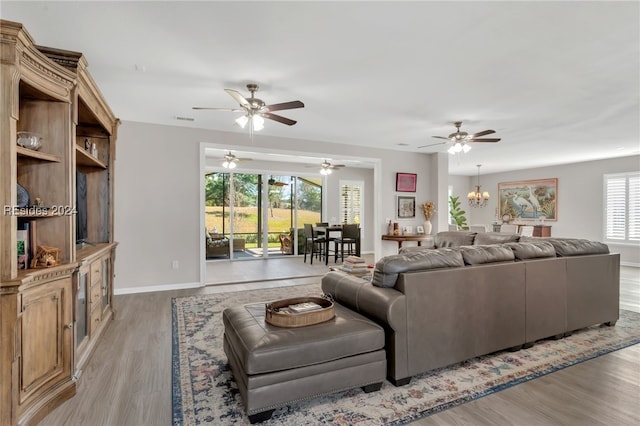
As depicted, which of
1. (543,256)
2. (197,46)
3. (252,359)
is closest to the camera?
(252,359)

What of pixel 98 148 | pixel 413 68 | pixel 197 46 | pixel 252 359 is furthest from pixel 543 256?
pixel 98 148

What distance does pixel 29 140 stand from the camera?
2004mm

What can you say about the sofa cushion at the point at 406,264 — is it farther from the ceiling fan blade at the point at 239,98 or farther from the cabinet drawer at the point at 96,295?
the cabinet drawer at the point at 96,295

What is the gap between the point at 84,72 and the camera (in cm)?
241

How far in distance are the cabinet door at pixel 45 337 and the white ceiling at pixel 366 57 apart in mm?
1938

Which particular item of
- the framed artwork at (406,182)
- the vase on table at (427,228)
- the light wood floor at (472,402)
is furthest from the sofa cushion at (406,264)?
the vase on table at (427,228)

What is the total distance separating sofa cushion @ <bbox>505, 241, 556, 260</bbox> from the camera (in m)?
2.84

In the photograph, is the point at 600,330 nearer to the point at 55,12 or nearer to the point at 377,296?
the point at 377,296

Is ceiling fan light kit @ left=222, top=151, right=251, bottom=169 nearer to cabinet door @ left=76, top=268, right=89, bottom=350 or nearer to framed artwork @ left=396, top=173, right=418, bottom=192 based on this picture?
framed artwork @ left=396, top=173, right=418, bottom=192

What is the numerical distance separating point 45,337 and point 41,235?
0.69 metres

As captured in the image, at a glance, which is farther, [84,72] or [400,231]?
[400,231]

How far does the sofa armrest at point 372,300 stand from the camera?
6.97 ft

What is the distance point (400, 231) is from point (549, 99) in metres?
3.81

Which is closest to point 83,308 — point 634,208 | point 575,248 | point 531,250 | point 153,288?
point 153,288
